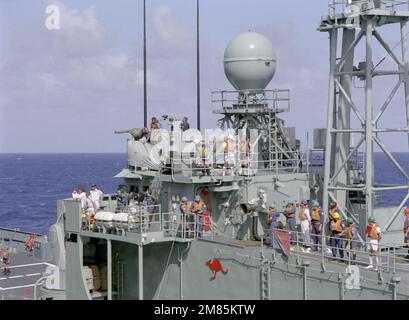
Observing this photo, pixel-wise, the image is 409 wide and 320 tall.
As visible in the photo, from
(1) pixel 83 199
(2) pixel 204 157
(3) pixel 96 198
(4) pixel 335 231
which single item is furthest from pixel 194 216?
(4) pixel 335 231

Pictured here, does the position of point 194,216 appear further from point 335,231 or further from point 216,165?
point 335,231

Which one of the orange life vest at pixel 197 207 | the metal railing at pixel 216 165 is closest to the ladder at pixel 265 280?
the orange life vest at pixel 197 207

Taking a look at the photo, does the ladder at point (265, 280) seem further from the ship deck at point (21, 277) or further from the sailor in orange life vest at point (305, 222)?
the ship deck at point (21, 277)

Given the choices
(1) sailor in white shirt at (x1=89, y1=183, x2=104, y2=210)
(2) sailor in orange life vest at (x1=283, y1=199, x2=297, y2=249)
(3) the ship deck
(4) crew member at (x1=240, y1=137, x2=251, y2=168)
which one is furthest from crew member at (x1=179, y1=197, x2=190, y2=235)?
(3) the ship deck

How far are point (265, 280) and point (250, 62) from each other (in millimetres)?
11326

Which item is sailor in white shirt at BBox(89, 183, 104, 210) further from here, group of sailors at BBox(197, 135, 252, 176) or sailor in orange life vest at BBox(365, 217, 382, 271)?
sailor in orange life vest at BBox(365, 217, 382, 271)

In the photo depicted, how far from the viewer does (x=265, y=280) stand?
20.1 meters

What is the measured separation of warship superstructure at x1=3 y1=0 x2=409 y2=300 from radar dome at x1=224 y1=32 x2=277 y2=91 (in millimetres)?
3250

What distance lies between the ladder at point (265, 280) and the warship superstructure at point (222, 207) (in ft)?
0.10

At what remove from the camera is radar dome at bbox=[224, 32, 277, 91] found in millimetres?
28562

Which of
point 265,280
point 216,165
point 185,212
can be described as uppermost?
point 216,165

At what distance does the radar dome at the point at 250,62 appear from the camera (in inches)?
1125
